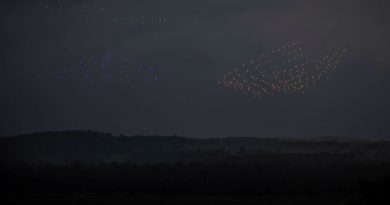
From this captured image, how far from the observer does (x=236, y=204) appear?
198 feet

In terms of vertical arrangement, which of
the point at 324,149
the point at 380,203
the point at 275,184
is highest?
the point at 380,203

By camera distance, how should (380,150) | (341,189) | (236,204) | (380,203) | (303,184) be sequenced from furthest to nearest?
(380,150), (303,184), (341,189), (236,204), (380,203)

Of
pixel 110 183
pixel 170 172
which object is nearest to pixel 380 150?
pixel 170 172

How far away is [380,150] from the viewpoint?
15112 centimetres

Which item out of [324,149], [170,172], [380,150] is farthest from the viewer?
[324,149]

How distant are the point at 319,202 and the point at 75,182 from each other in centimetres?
4899

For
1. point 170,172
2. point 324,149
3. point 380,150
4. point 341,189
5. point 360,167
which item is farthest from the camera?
point 324,149

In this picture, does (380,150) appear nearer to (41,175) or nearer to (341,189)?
(341,189)

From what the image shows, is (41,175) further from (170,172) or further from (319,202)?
(319,202)

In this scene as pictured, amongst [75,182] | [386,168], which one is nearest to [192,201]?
[75,182]

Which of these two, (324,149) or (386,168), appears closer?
(386,168)

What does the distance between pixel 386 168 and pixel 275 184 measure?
26412mm

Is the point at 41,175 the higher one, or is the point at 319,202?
the point at 319,202

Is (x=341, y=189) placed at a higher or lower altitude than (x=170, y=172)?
higher
